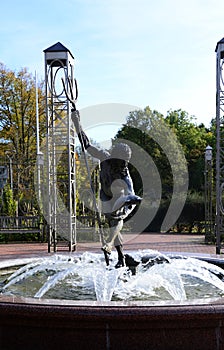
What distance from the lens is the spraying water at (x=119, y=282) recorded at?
16.6ft

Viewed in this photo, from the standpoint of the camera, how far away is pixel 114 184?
5531 millimetres

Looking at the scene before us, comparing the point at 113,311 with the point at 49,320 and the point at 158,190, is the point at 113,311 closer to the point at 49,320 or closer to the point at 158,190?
Answer: the point at 49,320

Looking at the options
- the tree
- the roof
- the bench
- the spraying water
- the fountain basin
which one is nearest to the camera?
the fountain basin

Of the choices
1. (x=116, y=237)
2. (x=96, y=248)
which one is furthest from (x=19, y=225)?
(x=116, y=237)

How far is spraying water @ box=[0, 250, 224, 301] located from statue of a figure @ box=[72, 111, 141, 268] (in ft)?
1.15

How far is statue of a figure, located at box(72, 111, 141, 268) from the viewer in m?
5.33

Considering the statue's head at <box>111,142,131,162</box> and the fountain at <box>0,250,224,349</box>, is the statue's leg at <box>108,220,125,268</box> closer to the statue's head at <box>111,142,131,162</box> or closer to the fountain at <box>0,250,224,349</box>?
the statue's head at <box>111,142,131,162</box>

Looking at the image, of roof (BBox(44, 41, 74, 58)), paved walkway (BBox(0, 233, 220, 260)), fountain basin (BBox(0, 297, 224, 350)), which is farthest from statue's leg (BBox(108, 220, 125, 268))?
roof (BBox(44, 41, 74, 58))

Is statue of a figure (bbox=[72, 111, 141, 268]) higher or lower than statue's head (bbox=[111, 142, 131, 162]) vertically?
lower

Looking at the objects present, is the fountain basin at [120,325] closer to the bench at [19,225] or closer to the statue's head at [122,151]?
the statue's head at [122,151]

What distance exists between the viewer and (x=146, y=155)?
29.2 metres

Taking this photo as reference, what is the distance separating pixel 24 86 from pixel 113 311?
26.1 meters

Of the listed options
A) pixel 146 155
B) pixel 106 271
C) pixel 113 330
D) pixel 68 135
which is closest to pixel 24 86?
pixel 146 155

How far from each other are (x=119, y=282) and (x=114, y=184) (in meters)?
1.16
